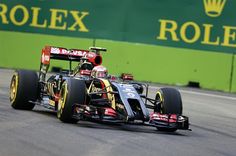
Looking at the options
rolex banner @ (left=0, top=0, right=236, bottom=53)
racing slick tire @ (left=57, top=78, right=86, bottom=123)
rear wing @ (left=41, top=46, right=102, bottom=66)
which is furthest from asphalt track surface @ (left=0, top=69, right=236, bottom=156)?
rolex banner @ (left=0, top=0, right=236, bottom=53)

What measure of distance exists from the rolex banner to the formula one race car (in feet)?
31.2

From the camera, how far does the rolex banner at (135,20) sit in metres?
21.7

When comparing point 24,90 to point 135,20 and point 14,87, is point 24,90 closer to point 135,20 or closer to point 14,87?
point 14,87

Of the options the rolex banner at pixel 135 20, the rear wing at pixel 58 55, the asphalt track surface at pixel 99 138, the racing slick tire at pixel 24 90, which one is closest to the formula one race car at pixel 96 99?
the racing slick tire at pixel 24 90

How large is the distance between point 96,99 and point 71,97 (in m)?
0.65

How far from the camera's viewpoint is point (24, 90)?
39.9 feet

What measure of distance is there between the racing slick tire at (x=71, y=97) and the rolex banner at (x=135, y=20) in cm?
1138

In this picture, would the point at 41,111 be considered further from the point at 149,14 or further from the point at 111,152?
the point at 149,14

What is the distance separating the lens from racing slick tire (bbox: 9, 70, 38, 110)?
12148 mm

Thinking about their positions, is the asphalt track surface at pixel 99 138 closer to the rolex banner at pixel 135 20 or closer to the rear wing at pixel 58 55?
the rear wing at pixel 58 55

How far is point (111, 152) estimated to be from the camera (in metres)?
8.22

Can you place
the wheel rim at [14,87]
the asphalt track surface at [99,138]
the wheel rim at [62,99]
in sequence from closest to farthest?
the asphalt track surface at [99,138] → the wheel rim at [62,99] → the wheel rim at [14,87]

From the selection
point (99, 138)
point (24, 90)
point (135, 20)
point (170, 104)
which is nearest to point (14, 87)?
point (24, 90)

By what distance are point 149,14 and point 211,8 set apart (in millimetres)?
1883
